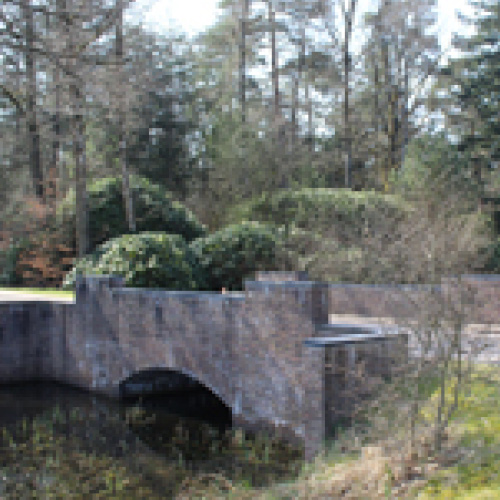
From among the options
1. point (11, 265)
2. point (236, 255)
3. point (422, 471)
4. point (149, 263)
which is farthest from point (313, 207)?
point (422, 471)

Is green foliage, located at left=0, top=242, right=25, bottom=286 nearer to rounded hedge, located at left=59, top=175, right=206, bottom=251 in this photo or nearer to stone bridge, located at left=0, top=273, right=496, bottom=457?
rounded hedge, located at left=59, top=175, right=206, bottom=251

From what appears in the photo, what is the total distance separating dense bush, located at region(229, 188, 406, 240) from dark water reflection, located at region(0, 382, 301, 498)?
872 centimetres

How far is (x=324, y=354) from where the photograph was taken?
8086 millimetres

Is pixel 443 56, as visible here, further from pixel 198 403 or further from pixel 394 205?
pixel 198 403

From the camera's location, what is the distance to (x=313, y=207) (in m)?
20.9

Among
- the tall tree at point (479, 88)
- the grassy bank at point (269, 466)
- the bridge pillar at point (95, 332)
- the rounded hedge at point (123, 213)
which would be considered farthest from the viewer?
the tall tree at point (479, 88)

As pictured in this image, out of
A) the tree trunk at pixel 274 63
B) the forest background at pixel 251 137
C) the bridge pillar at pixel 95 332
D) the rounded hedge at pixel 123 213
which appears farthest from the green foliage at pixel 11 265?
the tree trunk at pixel 274 63

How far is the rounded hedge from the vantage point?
792 inches

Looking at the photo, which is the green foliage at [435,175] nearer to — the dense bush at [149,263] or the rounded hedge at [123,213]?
the rounded hedge at [123,213]

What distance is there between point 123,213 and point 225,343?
11.3 m

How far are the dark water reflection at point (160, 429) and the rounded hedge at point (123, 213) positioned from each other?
702cm

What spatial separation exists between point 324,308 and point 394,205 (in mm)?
12065

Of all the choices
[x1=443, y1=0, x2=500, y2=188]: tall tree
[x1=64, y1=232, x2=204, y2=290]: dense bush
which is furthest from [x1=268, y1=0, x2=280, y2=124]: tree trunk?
[x1=64, y1=232, x2=204, y2=290]: dense bush

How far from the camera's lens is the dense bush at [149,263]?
1378cm
